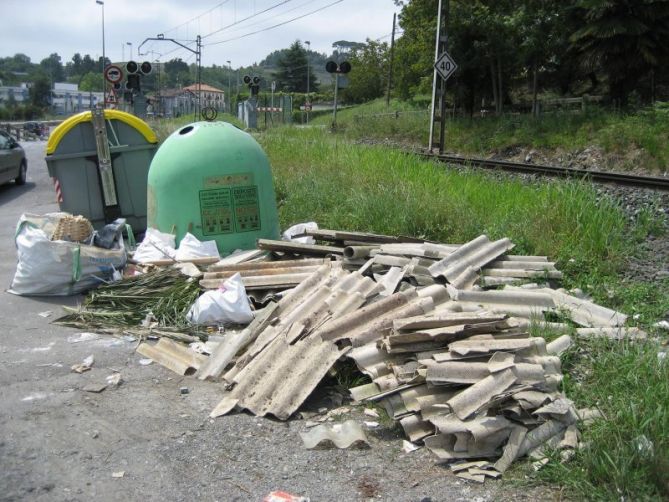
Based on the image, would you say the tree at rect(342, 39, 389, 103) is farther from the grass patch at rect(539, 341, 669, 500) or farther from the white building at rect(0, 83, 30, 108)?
the grass patch at rect(539, 341, 669, 500)

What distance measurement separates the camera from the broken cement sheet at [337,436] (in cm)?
390

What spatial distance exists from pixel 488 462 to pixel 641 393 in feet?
3.30

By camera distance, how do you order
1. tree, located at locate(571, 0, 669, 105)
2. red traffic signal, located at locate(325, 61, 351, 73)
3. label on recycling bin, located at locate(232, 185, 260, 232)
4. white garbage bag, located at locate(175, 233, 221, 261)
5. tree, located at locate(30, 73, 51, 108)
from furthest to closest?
tree, located at locate(30, 73, 51, 108) → red traffic signal, located at locate(325, 61, 351, 73) → tree, located at locate(571, 0, 669, 105) → label on recycling bin, located at locate(232, 185, 260, 232) → white garbage bag, located at locate(175, 233, 221, 261)

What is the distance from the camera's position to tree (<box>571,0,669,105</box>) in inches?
817

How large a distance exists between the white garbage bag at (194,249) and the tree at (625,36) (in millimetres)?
18458

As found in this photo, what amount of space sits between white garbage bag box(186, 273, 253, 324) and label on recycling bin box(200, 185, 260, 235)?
5.49ft

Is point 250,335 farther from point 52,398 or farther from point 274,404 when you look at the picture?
point 52,398

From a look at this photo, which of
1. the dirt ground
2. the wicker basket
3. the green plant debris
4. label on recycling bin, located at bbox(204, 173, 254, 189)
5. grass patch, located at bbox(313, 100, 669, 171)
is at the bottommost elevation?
the dirt ground

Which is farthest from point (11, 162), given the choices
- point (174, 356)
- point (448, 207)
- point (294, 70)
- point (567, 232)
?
point (294, 70)

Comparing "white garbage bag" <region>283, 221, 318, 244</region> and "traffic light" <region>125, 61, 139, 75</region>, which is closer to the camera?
"white garbage bag" <region>283, 221, 318, 244</region>

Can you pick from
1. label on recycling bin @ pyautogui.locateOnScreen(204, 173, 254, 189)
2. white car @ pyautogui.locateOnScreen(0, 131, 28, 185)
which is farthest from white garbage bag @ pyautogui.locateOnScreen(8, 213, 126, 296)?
white car @ pyautogui.locateOnScreen(0, 131, 28, 185)

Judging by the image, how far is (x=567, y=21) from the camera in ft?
79.4

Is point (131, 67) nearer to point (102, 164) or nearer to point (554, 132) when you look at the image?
point (102, 164)

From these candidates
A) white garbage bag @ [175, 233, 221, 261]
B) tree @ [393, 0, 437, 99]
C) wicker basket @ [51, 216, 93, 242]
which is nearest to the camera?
wicker basket @ [51, 216, 93, 242]
